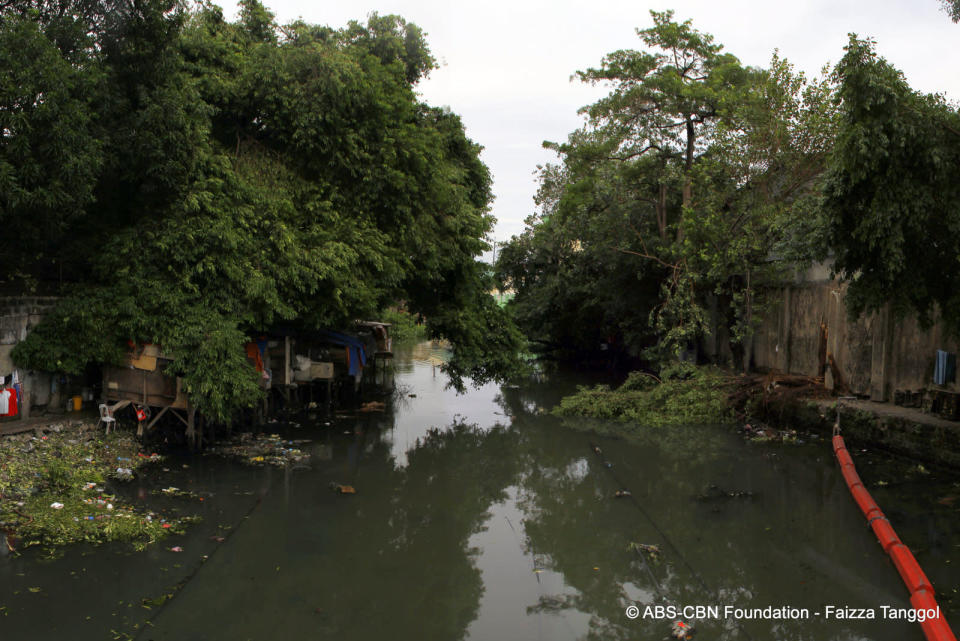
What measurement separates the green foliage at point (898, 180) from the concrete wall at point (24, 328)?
37.6ft

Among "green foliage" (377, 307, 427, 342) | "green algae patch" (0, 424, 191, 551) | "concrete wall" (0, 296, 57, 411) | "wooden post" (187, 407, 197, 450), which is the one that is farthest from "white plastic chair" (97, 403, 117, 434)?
"green foliage" (377, 307, 427, 342)

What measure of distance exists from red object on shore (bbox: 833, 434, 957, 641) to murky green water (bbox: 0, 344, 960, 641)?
0.19 metres

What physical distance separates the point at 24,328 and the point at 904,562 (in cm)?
1183

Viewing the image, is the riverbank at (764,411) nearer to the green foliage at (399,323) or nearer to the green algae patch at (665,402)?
the green algae patch at (665,402)

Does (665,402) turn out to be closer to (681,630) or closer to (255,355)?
(255,355)

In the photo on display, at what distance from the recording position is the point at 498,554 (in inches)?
310

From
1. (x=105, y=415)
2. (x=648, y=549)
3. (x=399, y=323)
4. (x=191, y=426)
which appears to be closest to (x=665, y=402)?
(x=648, y=549)

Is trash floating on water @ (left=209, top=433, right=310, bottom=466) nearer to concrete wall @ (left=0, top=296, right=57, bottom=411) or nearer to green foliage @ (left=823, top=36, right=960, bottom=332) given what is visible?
concrete wall @ (left=0, top=296, right=57, bottom=411)

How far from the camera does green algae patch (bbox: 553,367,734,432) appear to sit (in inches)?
570

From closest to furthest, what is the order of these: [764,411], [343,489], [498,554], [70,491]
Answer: [498,554], [70,491], [343,489], [764,411]

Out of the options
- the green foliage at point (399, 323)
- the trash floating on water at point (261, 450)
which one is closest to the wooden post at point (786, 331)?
the trash floating on water at point (261, 450)

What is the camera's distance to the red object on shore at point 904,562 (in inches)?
221

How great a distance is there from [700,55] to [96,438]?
1531 cm

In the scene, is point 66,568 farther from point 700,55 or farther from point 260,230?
point 700,55
